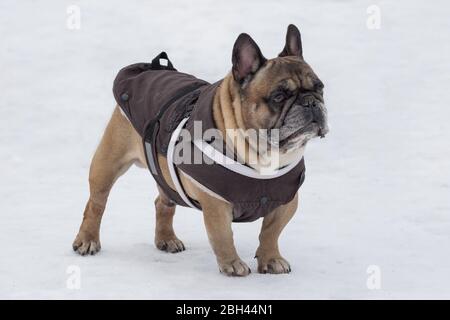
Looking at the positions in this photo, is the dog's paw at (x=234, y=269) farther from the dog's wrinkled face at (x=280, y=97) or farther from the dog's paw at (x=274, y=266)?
the dog's wrinkled face at (x=280, y=97)

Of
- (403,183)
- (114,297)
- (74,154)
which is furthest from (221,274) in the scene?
(74,154)

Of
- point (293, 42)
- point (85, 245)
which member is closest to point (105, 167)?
point (85, 245)

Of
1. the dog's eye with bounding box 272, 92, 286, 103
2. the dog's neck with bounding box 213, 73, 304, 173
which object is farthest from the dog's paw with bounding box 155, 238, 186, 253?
the dog's eye with bounding box 272, 92, 286, 103

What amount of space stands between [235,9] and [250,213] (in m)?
5.15

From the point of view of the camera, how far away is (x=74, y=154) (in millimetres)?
6207

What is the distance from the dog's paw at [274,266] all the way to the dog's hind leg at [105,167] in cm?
83

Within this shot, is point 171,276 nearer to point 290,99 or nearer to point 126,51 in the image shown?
point 290,99

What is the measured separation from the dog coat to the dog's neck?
0.03 metres

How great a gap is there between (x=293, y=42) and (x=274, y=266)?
3.10 ft

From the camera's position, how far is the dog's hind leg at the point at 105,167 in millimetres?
4055

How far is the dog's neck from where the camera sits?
3400 millimetres

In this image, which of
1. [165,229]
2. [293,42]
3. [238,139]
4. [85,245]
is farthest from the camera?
[165,229]

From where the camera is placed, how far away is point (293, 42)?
363 centimetres

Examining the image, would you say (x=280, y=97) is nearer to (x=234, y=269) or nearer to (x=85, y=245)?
(x=234, y=269)
